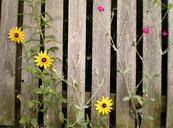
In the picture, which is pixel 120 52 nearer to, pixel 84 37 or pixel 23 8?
pixel 84 37

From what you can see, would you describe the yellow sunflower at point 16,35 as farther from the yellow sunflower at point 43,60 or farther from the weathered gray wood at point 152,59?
the weathered gray wood at point 152,59

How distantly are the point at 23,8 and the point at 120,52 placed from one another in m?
0.94

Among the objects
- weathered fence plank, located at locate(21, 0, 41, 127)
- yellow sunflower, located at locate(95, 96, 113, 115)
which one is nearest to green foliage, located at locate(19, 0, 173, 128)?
weathered fence plank, located at locate(21, 0, 41, 127)

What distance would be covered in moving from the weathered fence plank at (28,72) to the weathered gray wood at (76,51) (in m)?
0.30

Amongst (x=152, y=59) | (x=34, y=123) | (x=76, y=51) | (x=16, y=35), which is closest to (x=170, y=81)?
(x=152, y=59)

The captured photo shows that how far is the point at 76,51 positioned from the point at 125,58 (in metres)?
0.43

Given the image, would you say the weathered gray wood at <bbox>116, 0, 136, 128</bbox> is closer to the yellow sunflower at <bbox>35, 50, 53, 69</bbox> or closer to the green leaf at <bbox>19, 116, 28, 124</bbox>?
the yellow sunflower at <bbox>35, 50, 53, 69</bbox>

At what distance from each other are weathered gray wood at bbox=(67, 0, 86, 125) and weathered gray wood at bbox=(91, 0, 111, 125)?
95mm

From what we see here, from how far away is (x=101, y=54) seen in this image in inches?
156

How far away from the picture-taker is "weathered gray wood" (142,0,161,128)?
3.91 metres

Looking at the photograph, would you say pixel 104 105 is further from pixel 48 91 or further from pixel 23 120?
pixel 23 120

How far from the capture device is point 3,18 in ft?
13.4

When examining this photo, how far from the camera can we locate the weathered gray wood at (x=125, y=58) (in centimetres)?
393

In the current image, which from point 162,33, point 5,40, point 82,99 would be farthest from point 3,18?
point 162,33
